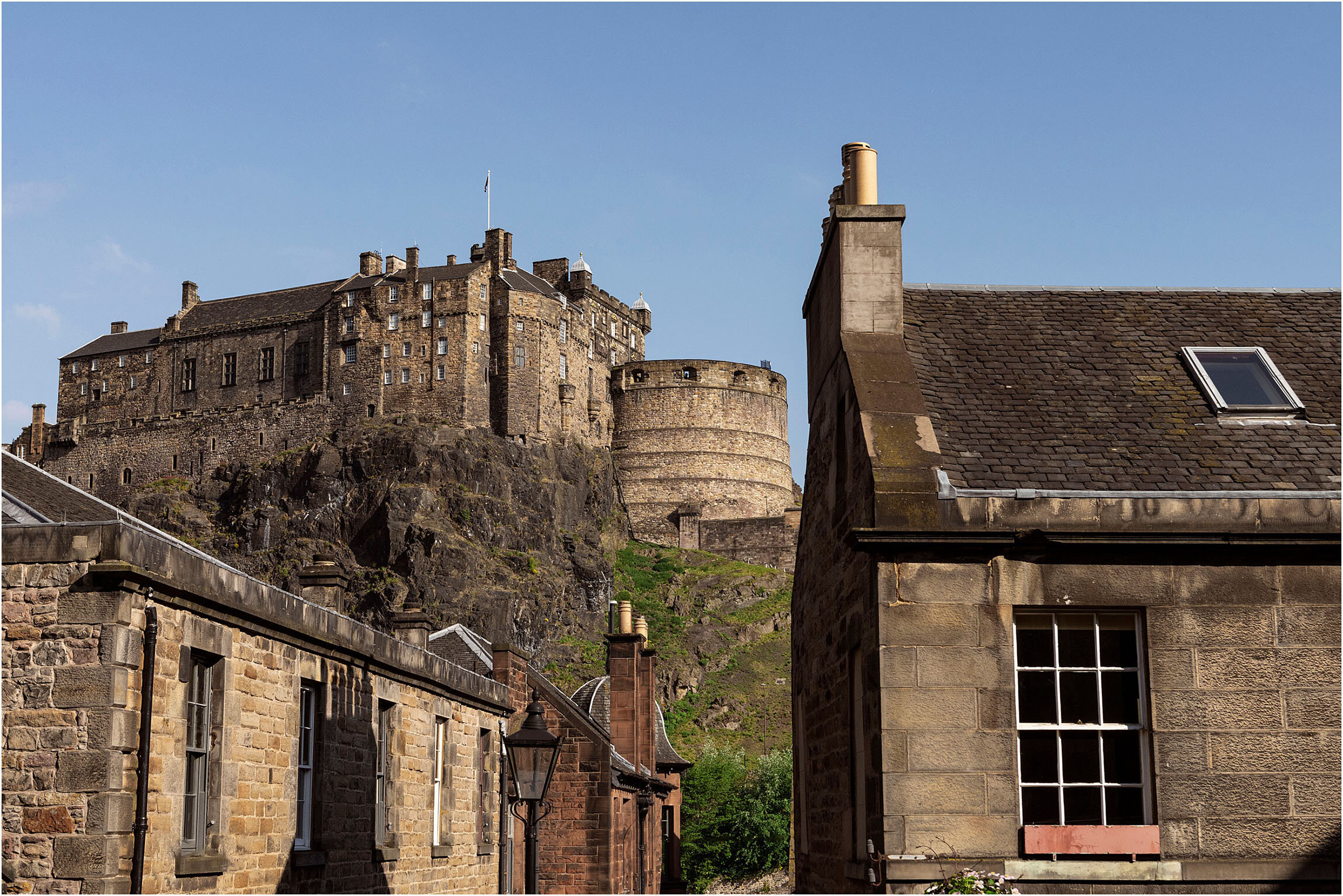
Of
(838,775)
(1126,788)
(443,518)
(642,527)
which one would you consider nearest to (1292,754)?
(1126,788)

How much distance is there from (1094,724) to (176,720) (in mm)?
6984

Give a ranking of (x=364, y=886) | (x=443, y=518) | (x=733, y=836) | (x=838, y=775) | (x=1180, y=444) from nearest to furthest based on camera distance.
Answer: (x=1180, y=444) → (x=838, y=775) → (x=364, y=886) → (x=733, y=836) → (x=443, y=518)

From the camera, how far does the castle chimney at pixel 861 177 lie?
44.2 ft

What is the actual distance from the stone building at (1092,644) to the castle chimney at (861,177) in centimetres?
193

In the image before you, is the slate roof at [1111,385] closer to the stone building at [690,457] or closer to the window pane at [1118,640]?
the window pane at [1118,640]

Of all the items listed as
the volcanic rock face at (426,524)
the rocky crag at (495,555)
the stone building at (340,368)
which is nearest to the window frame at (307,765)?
the rocky crag at (495,555)

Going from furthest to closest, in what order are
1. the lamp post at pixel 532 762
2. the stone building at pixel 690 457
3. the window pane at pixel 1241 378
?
Result: the stone building at pixel 690 457
the window pane at pixel 1241 378
the lamp post at pixel 532 762

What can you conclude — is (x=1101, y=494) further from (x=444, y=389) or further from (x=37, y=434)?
(x=37, y=434)

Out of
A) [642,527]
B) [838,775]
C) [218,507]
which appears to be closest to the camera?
[838,775]

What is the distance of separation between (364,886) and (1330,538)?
10214 mm

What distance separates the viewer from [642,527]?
9738 cm

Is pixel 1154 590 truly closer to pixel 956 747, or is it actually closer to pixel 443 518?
pixel 956 747

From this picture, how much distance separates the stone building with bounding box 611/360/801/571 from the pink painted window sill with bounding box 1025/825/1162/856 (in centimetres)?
8412

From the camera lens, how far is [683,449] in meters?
97.8
